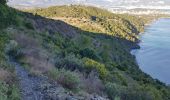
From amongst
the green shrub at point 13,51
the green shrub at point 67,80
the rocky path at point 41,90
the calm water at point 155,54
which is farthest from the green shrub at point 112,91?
the calm water at point 155,54

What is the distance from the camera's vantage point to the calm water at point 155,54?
317ft

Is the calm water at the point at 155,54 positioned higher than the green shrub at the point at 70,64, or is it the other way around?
the green shrub at the point at 70,64

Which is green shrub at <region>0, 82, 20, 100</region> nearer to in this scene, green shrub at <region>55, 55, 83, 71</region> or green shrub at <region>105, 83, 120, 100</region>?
green shrub at <region>105, 83, 120, 100</region>

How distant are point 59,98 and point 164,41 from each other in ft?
486

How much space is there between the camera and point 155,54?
12444 cm

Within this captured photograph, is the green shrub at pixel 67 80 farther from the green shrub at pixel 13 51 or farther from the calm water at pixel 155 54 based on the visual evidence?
the calm water at pixel 155 54

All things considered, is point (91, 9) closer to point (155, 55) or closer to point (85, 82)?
point (155, 55)

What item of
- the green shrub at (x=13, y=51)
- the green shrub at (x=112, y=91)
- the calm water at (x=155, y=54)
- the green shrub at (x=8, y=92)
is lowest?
the calm water at (x=155, y=54)

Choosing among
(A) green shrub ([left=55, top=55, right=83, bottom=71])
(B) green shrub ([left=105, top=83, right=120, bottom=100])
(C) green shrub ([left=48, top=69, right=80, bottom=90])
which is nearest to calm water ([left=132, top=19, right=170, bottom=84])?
(A) green shrub ([left=55, top=55, right=83, bottom=71])

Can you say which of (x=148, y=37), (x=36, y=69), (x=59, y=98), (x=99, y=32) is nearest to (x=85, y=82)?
(x=36, y=69)

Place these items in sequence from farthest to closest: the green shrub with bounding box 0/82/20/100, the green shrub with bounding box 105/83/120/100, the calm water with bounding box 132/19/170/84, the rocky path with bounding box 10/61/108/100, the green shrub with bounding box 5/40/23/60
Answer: the calm water with bounding box 132/19/170/84 < the green shrub with bounding box 5/40/23/60 < the green shrub with bounding box 105/83/120/100 < the rocky path with bounding box 10/61/108/100 < the green shrub with bounding box 0/82/20/100

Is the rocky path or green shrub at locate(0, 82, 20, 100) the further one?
the rocky path

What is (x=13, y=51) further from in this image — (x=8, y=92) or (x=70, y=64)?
(x=8, y=92)

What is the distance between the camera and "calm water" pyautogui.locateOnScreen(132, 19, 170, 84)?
96550 mm
